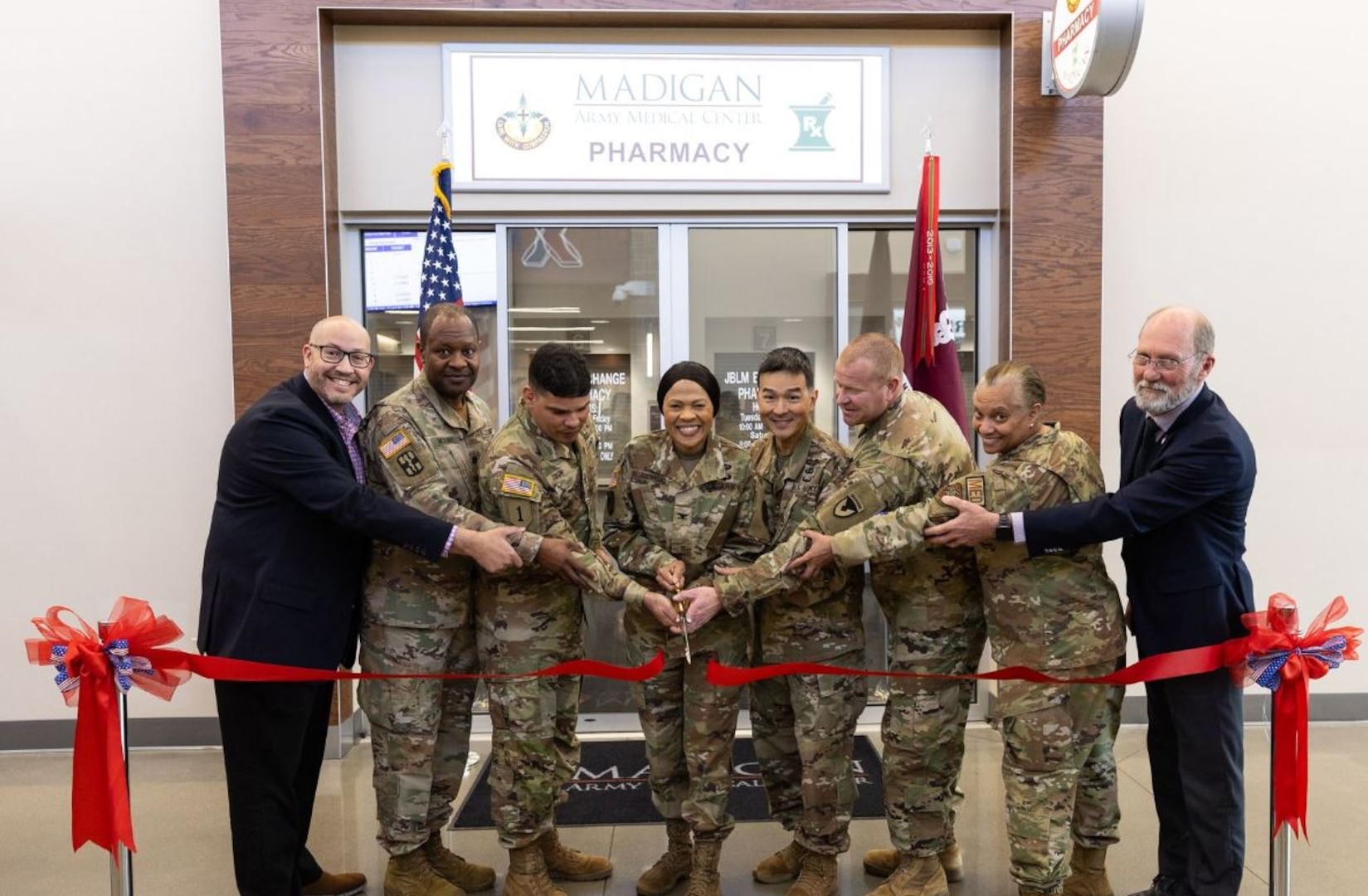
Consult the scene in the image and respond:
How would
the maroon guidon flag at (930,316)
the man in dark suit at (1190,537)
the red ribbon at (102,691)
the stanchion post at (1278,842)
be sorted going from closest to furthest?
the red ribbon at (102,691)
the stanchion post at (1278,842)
the man in dark suit at (1190,537)
the maroon guidon flag at (930,316)

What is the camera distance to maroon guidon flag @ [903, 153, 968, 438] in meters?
4.20

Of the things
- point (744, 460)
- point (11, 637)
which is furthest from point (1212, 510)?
point (11, 637)

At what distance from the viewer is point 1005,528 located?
2.64 metres

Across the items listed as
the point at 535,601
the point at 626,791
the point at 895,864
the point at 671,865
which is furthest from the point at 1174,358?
the point at 626,791

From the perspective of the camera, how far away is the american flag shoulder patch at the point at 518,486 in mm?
2789

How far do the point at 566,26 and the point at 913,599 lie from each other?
315cm

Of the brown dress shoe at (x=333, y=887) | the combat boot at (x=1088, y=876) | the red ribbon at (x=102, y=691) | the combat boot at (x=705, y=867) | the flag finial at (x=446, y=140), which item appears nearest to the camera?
the red ribbon at (x=102, y=691)

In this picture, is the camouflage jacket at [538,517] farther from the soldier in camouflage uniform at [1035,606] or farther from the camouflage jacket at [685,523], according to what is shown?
the soldier in camouflage uniform at [1035,606]

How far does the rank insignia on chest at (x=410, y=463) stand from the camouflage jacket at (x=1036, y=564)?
127cm

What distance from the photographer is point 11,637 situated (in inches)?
175

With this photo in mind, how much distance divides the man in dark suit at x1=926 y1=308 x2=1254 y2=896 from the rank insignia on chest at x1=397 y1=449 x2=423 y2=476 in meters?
1.53

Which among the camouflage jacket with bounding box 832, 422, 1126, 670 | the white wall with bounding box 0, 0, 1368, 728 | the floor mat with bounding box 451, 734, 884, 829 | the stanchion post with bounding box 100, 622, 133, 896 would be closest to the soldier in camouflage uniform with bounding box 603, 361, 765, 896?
the camouflage jacket with bounding box 832, 422, 1126, 670

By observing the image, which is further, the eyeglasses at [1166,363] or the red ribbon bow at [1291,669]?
the eyeglasses at [1166,363]

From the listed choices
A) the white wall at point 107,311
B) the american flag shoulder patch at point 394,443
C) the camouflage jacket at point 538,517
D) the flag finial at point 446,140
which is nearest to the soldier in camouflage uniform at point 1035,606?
the camouflage jacket at point 538,517
